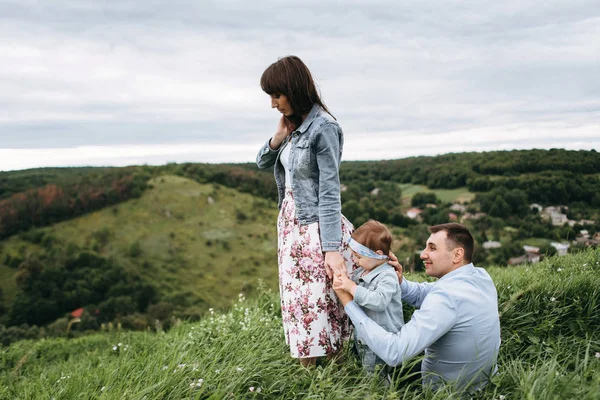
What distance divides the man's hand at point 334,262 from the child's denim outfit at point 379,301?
0.15 meters

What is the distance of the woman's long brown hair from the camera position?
2506 mm

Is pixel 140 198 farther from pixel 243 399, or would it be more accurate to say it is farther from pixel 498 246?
pixel 243 399

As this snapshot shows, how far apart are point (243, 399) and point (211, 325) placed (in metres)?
1.81

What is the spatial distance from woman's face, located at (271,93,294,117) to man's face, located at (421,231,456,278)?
1105 millimetres

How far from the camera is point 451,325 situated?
87.4 inches

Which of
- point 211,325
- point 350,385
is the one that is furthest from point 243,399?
point 211,325

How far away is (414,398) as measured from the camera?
7.07 feet

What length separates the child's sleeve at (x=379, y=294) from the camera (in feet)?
7.84

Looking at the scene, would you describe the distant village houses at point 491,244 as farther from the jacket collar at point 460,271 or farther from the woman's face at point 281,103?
the woman's face at point 281,103

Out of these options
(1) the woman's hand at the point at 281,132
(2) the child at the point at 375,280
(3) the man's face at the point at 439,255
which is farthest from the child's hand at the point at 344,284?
(1) the woman's hand at the point at 281,132

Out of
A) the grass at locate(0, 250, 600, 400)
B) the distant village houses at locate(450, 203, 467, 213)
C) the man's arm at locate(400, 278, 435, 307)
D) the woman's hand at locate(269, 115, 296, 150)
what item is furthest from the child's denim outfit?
the distant village houses at locate(450, 203, 467, 213)

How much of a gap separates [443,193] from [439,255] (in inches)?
2112

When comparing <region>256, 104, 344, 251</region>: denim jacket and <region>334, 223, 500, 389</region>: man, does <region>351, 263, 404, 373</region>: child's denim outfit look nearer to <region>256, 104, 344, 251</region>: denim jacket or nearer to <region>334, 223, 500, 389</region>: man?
<region>334, 223, 500, 389</region>: man

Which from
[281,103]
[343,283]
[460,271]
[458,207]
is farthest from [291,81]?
[458,207]
